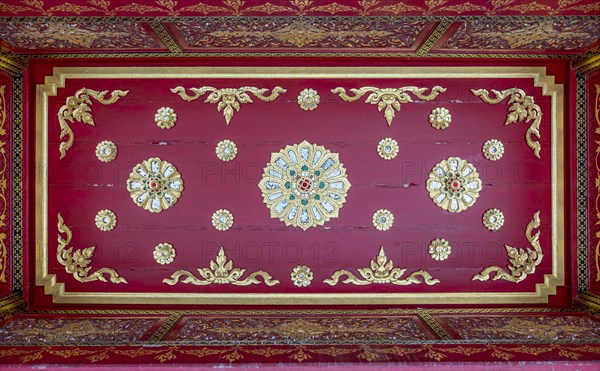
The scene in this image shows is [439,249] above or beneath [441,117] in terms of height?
beneath

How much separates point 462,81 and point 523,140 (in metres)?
0.57

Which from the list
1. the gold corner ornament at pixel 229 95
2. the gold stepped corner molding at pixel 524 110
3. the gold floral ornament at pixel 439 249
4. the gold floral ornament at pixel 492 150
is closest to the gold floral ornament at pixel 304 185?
the gold corner ornament at pixel 229 95

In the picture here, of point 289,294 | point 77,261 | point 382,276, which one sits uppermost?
point 77,261

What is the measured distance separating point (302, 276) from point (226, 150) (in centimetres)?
99

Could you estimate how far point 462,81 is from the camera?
2.83 metres

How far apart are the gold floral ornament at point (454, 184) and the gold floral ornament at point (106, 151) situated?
83.4 inches

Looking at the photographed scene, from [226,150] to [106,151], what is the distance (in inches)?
31.4

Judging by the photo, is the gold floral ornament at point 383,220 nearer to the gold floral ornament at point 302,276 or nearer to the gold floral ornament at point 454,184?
the gold floral ornament at point 454,184

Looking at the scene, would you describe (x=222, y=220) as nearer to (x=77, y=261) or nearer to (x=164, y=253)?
(x=164, y=253)

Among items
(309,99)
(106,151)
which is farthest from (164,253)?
(309,99)

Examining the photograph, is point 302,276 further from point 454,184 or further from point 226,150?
point 454,184

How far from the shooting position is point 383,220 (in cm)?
286

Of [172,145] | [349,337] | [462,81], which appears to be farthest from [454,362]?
[172,145]

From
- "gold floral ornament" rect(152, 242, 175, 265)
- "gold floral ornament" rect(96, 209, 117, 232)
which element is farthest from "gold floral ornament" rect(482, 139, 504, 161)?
"gold floral ornament" rect(96, 209, 117, 232)
